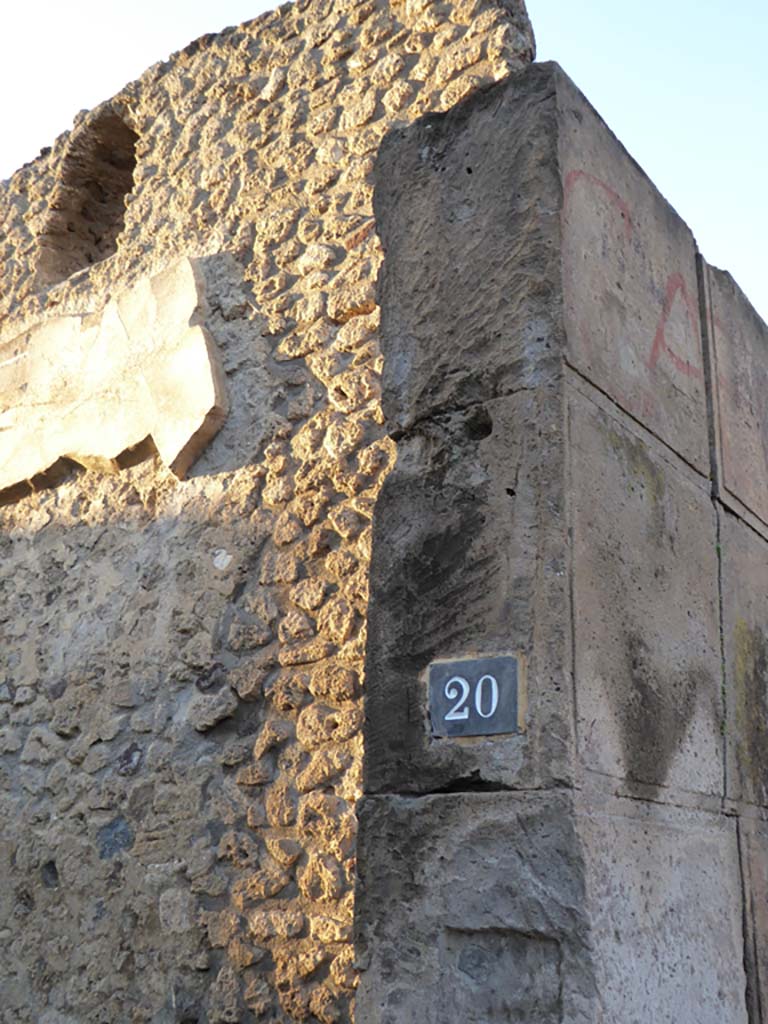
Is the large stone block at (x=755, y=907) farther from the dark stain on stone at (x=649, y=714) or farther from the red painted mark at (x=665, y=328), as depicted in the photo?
the red painted mark at (x=665, y=328)

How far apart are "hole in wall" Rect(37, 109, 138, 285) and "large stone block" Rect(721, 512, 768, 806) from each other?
3.58 meters

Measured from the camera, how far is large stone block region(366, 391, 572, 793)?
1943mm

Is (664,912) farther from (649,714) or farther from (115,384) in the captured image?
(115,384)

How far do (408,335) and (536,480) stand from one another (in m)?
0.47

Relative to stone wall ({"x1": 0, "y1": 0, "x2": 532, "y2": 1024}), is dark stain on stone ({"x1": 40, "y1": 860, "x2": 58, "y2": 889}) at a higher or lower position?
lower

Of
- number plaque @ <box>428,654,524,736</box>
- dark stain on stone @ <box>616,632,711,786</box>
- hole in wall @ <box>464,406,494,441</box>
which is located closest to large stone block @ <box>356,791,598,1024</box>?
number plaque @ <box>428,654,524,736</box>

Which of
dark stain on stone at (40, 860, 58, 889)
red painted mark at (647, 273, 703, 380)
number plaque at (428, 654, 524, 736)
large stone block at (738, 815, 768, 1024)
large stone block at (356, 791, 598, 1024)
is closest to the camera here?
large stone block at (356, 791, 598, 1024)

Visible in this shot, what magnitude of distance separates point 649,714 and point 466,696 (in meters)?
0.40

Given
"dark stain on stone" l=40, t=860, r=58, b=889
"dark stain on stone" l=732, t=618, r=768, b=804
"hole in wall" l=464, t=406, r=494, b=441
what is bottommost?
"dark stain on stone" l=40, t=860, r=58, b=889

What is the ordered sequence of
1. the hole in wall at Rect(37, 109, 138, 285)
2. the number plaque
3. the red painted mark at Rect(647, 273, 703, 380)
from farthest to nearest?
the hole in wall at Rect(37, 109, 138, 285), the red painted mark at Rect(647, 273, 703, 380), the number plaque

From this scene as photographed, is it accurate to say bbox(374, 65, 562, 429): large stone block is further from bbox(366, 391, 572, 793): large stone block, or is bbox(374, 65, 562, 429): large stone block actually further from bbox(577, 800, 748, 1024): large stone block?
bbox(577, 800, 748, 1024): large stone block

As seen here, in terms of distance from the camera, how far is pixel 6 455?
16.2ft

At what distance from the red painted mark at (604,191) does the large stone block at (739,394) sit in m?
0.44

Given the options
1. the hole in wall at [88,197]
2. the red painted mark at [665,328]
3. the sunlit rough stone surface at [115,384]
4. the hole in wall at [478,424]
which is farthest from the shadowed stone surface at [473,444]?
the hole in wall at [88,197]
